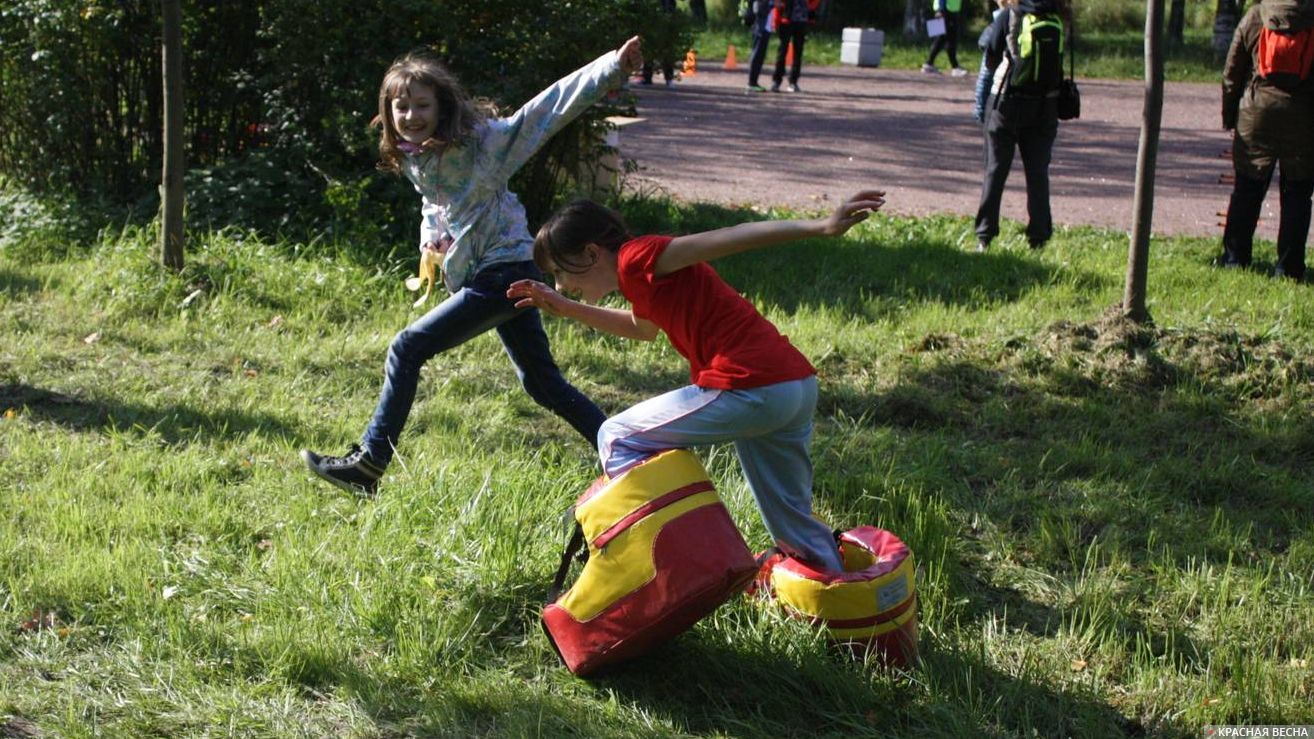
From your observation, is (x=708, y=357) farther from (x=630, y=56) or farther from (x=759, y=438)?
(x=630, y=56)

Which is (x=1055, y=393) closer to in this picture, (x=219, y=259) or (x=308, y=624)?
(x=308, y=624)

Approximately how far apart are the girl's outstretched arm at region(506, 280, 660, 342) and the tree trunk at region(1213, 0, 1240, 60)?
24.0 meters

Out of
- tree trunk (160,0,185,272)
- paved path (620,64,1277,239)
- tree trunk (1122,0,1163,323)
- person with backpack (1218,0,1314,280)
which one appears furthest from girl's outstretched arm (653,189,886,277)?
paved path (620,64,1277,239)

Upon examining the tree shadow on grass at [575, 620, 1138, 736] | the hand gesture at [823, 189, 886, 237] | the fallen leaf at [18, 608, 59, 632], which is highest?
the hand gesture at [823, 189, 886, 237]

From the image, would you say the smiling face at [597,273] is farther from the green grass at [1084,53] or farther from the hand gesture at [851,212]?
the green grass at [1084,53]

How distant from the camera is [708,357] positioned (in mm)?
3781

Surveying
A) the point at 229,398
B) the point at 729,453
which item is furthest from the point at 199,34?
the point at 729,453

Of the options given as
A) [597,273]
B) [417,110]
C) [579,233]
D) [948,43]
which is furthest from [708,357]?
[948,43]

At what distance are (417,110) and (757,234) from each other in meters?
1.86

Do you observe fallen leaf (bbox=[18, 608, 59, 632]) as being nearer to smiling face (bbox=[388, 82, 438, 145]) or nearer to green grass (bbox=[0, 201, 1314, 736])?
green grass (bbox=[0, 201, 1314, 736])

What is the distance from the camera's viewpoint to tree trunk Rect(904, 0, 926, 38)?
93.4 feet

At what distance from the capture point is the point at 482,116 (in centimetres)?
A: 506

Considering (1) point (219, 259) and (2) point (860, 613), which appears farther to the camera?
(1) point (219, 259)

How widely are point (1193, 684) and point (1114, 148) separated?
1202 centimetres
